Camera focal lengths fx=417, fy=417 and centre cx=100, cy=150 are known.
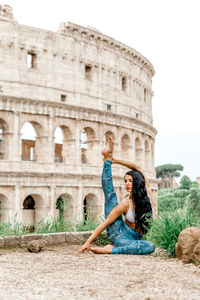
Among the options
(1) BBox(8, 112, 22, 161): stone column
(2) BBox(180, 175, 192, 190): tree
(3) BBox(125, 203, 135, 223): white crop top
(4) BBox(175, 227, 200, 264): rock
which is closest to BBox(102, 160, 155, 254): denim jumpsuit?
(3) BBox(125, 203, 135, 223): white crop top

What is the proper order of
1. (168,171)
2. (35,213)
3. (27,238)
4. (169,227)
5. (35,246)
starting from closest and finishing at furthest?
1. (169,227)
2. (35,246)
3. (27,238)
4. (35,213)
5. (168,171)

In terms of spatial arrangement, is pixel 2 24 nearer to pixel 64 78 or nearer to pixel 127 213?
pixel 64 78

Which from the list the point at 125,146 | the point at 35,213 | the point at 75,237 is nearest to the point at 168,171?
the point at 125,146

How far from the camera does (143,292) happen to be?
4719mm

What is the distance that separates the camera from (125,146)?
93.5ft

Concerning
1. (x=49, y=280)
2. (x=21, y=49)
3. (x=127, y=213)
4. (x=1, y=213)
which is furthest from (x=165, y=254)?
(x=21, y=49)

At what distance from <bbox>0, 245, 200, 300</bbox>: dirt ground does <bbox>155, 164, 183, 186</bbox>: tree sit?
235ft

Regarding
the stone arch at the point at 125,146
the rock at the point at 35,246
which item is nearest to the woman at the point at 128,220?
→ the rock at the point at 35,246

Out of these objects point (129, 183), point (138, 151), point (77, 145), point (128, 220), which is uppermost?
point (138, 151)

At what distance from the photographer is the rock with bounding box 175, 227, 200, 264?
627 cm

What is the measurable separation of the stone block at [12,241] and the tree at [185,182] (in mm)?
57086

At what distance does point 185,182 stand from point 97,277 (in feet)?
197

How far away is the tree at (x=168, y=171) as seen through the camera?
78.0 metres

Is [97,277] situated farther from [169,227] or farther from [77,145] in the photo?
[77,145]
